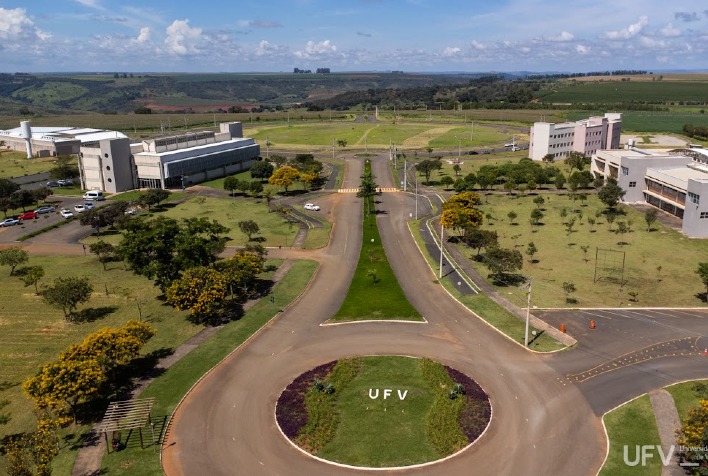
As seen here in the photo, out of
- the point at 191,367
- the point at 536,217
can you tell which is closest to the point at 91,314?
the point at 191,367

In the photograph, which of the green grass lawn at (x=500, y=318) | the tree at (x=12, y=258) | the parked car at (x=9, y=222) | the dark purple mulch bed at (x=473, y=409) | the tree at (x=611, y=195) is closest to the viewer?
the dark purple mulch bed at (x=473, y=409)

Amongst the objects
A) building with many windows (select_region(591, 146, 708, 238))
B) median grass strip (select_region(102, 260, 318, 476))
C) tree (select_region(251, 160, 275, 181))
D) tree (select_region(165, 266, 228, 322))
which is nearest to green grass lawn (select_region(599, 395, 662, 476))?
median grass strip (select_region(102, 260, 318, 476))

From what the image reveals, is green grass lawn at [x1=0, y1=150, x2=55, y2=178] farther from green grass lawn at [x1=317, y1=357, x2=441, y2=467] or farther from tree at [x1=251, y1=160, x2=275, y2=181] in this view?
green grass lawn at [x1=317, y1=357, x2=441, y2=467]

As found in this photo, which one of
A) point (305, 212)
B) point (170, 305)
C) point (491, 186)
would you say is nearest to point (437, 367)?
point (170, 305)

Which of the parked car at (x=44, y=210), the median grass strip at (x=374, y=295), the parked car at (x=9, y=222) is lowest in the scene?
the median grass strip at (x=374, y=295)

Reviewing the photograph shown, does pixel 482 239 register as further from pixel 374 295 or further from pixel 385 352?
pixel 385 352

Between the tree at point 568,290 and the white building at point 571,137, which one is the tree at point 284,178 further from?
the white building at point 571,137

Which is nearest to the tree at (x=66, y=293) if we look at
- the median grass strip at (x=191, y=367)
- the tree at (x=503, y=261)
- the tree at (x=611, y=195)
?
the median grass strip at (x=191, y=367)
